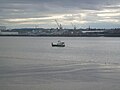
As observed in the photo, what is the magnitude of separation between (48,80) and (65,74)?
165 inches

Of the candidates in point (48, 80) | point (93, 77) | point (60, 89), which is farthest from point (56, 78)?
point (60, 89)

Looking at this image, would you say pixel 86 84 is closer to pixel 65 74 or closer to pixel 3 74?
pixel 65 74

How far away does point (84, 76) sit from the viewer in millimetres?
29688

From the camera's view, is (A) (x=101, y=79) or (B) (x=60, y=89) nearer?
(B) (x=60, y=89)

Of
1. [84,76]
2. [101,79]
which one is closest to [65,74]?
[84,76]

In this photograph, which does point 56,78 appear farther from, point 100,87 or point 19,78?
point 100,87

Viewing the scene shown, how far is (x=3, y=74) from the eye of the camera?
98.2 feet

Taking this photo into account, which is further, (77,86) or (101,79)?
(101,79)

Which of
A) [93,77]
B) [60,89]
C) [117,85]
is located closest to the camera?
[60,89]

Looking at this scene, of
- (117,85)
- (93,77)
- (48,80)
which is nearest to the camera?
(117,85)

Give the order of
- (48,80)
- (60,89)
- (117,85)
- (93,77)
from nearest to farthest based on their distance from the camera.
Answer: (60,89)
(117,85)
(48,80)
(93,77)

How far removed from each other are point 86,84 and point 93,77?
4.05 meters

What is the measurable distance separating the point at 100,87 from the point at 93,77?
5.19 m

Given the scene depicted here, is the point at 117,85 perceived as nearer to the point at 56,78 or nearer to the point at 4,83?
the point at 56,78
